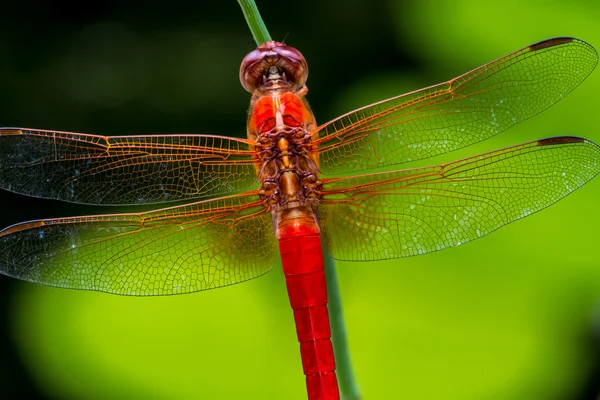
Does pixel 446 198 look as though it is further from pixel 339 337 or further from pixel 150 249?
pixel 150 249

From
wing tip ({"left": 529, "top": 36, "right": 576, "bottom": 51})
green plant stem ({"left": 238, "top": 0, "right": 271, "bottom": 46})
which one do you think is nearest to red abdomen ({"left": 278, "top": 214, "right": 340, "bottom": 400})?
green plant stem ({"left": 238, "top": 0, "right": 271, "bottom": 46})

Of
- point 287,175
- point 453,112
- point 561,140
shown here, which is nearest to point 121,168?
point 287,175

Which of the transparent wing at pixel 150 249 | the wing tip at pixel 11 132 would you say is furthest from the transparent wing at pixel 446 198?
the wing tip at pixel 11 132

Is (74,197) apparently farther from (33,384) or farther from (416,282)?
(33,384)

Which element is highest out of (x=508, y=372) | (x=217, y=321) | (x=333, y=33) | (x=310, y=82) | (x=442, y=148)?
(x=333, y=33)

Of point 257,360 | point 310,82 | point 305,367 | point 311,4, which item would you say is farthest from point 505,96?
point 311,4
